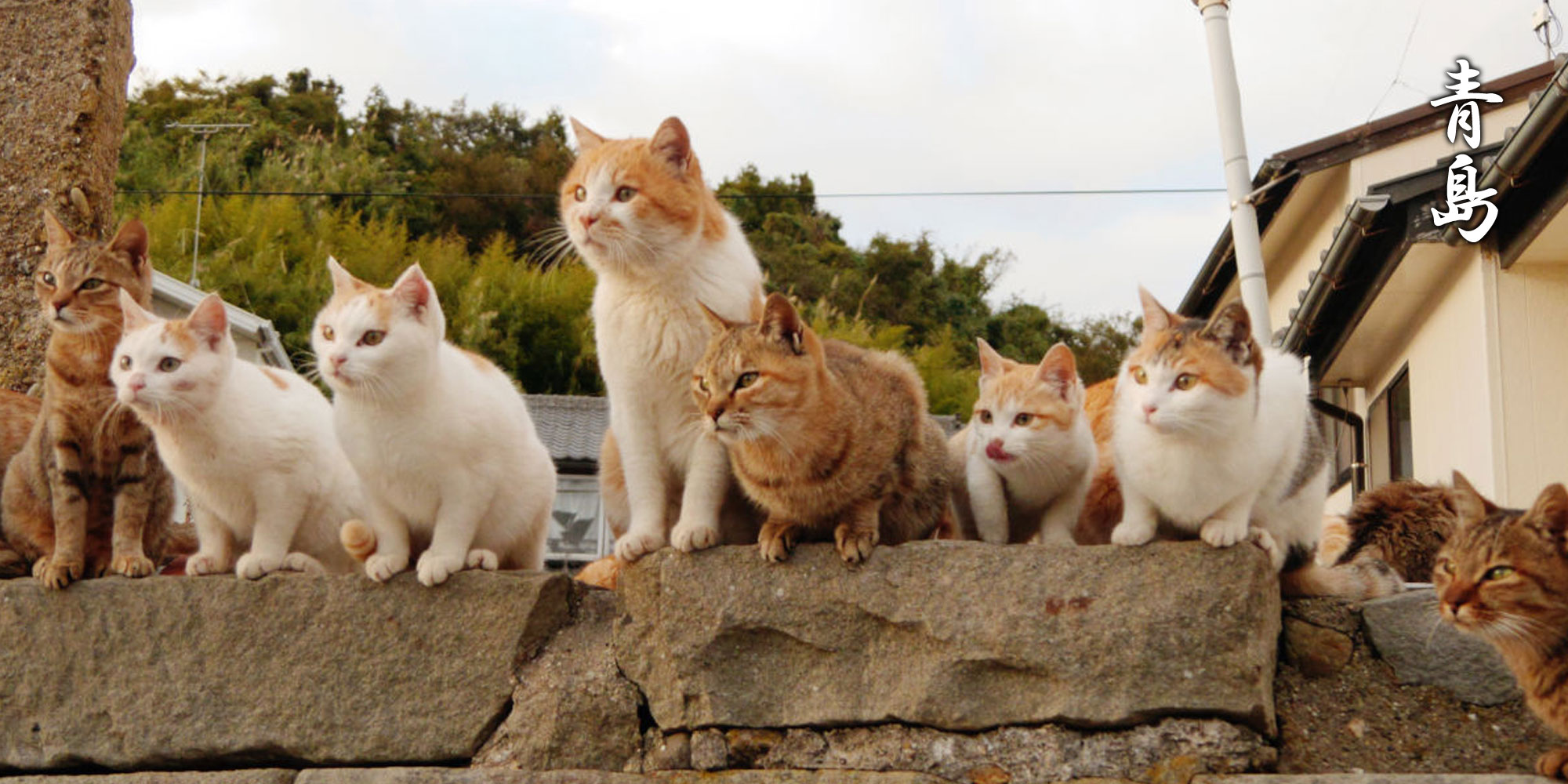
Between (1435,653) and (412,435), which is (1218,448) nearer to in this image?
(1435,653)

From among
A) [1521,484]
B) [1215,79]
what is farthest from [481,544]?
[1215,79]

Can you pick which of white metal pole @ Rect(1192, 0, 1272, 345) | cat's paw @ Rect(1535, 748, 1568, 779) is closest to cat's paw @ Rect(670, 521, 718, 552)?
cat's paw @ Rect(1535, 748, 1568, 779)

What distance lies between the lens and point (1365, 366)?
34.8 feet

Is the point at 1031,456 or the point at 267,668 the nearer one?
the point at 267,668

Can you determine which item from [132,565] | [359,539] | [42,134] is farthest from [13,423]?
[359,539]

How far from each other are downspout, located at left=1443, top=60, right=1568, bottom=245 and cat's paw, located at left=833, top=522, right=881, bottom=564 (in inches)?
144

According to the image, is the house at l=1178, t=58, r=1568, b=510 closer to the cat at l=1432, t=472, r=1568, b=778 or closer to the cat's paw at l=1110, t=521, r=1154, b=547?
the cat at l=1432, t=472, r=1568, b=778

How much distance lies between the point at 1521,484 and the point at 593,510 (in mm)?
7778

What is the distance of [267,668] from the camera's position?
11.6ft

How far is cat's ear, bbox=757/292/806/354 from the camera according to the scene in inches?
132

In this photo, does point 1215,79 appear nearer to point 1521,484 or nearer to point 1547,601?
point 1521,484

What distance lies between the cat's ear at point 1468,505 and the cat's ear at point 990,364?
121 cm

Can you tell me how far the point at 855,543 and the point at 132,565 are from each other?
1981 mm

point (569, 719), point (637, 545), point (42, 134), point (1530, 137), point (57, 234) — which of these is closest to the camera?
point (569, 719)
